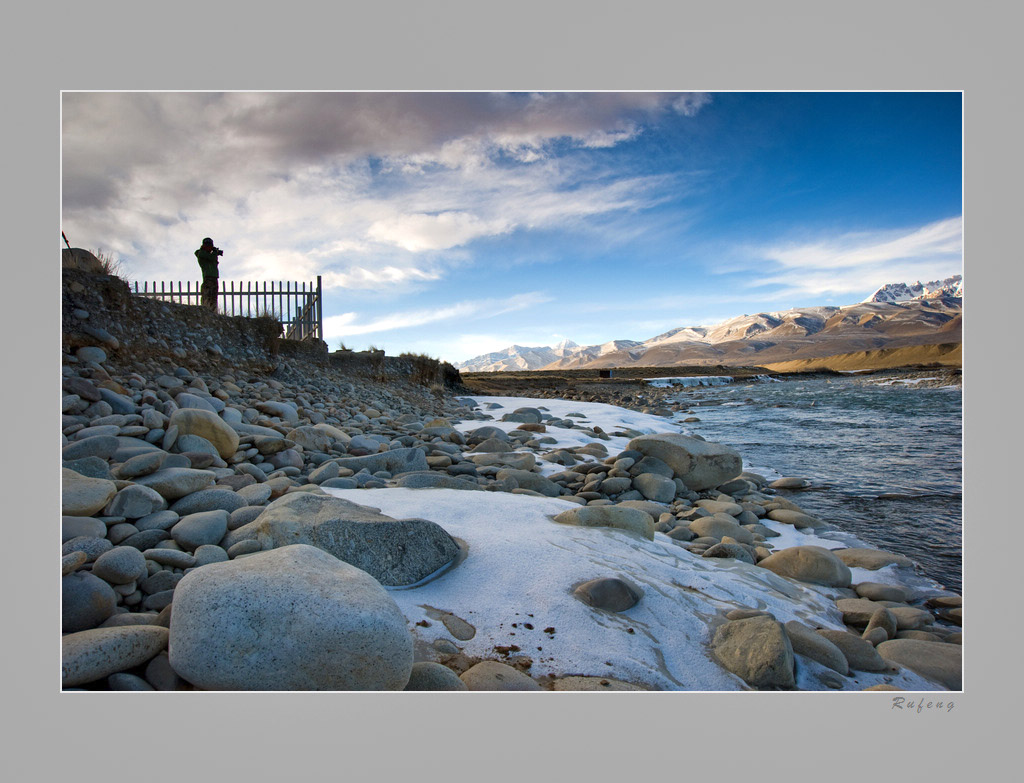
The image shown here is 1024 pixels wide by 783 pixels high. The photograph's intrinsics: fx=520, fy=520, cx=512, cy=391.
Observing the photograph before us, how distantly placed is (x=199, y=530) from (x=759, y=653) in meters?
2.37

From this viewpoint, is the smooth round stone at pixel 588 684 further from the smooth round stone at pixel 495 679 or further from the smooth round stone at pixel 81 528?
the smooth round stone at pixel 81 528

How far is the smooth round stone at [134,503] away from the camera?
245 centimetres

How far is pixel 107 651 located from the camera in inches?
58.2

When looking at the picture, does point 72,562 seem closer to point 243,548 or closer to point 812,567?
point 243,548

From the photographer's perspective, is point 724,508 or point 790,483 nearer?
point 724,508

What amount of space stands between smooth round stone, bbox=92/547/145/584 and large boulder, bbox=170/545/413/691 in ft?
1.79

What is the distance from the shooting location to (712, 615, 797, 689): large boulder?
73.7 inches

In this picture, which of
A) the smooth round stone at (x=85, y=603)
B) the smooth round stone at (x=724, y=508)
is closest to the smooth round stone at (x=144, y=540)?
the smooth round stone at (x=85, y=603)

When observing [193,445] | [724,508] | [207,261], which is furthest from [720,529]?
[207,261]

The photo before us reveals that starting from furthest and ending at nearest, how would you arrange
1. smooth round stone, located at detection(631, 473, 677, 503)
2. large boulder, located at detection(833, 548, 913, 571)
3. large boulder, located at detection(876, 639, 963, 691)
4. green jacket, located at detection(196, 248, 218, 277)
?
smooth round stone, located at detection(631, 473, 677, 503), green jacket, located at detection(196, 248, 218, 277), large boulder, located at detection(833, 548, 913, 571), large boulder, located at detection(876, 639, 963, 691)

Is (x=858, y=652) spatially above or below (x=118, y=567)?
below

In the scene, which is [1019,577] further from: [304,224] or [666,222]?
[304,224]

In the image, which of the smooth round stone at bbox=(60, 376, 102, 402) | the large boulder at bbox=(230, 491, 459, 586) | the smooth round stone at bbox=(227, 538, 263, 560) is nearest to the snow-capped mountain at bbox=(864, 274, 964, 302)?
the large boulder at bbox=(230, 491, 459, 586)

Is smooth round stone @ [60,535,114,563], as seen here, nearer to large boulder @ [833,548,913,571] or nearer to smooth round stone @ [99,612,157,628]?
smooth round stone @ [99,612,157,628]
